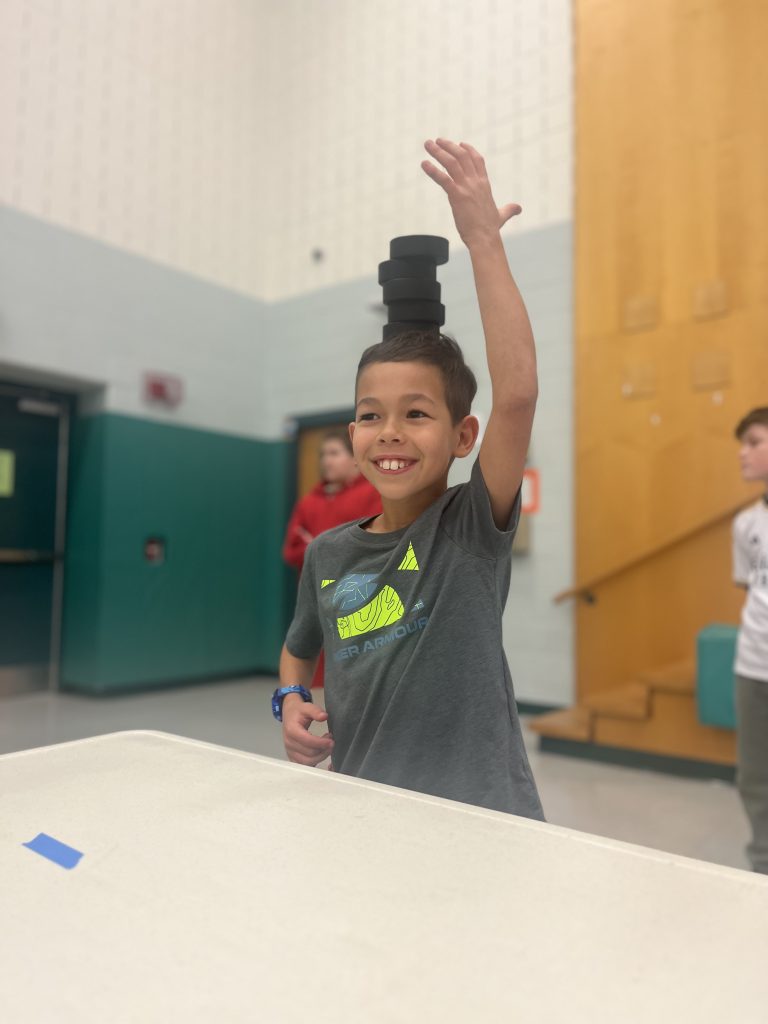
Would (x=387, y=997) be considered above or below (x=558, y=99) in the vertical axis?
below

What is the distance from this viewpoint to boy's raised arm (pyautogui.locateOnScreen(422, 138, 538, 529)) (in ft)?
2.32

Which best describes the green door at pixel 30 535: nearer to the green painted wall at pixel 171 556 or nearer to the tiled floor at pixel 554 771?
the green painted wall at pixel 171 556

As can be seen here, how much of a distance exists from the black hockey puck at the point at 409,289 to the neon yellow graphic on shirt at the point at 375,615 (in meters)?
0.32

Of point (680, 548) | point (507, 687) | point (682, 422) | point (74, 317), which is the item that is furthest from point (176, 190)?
point (507, 687)

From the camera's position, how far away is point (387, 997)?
0.34 meters

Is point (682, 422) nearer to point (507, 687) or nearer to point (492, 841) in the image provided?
point (507, 687)

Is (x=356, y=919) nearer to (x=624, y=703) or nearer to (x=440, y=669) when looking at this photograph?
(x=440, y=669)

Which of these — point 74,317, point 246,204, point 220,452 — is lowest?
point 220,452

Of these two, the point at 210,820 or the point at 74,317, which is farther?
the point at 74,317

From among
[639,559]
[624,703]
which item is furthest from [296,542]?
[639,559]

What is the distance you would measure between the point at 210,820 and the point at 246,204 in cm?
430

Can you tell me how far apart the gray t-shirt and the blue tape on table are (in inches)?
13.3

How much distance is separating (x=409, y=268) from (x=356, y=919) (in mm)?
644

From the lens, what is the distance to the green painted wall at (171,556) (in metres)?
4.00
